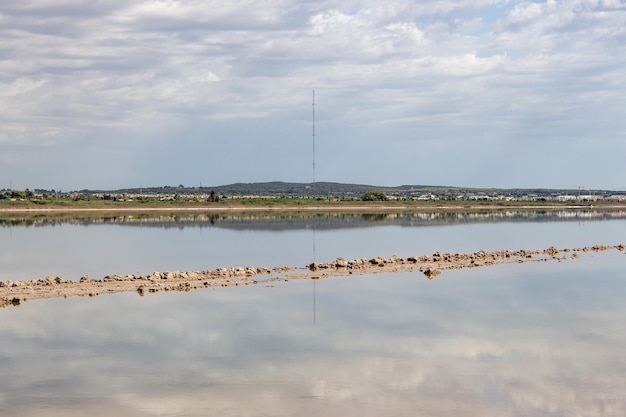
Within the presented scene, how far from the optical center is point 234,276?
24.7m

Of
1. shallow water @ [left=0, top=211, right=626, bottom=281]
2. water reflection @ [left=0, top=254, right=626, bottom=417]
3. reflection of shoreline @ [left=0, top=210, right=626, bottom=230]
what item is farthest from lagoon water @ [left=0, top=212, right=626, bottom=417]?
reflection of shoreline @ [left=0, top=210, right=626, bottom=230]

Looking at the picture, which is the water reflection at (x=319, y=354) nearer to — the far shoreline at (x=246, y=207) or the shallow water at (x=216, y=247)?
the shallow water at (x=216, y=247)

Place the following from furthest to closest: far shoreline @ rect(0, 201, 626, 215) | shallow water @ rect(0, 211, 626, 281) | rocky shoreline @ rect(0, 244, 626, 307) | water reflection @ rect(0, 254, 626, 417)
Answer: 1. far shoreline @ rect(0, 201, 626, 215)
2. shallow water @ rect(0, 211, 626, 281)
3. rocky shoreline @ rect(0, 244, 626, 307)
4. water reflection @ rect(0, 254, 626, 417)

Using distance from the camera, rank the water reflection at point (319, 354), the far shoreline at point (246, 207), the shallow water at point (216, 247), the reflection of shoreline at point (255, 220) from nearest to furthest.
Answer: the water reflection at point (319, 354)
the shallow water at point (216, 247)
the reflection of shoreline at point (255, 220)
the far shoreline at point (246, 207)

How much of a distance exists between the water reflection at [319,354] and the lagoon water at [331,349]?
0.11 ft

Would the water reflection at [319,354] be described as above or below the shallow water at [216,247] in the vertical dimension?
below

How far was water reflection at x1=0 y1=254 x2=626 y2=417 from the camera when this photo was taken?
1080cm

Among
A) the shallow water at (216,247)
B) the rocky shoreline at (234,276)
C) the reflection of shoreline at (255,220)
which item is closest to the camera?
the rocky shoreline at (234,276)

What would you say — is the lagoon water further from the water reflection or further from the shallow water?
the shallow water

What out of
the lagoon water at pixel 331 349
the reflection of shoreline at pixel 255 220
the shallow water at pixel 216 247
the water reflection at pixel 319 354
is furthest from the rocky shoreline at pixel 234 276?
the reflection of shoreline at pixel 255 220

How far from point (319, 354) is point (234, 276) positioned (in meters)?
11.4

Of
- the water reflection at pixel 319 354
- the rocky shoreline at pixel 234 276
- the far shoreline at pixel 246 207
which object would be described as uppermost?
the far shoreline at pixel 246 207

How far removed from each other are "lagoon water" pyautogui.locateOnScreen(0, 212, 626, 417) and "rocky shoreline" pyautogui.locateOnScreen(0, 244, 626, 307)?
3.19ft

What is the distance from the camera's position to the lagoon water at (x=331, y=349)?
10.8 metres
